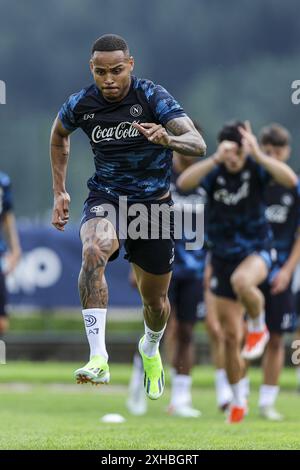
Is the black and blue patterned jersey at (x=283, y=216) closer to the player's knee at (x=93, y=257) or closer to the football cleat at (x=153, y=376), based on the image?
the football cleat at (x=153, y=376)

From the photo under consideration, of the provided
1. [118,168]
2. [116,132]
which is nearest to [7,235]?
[118,168]

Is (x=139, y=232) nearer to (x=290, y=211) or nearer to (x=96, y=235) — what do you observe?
(x=96, y=235)

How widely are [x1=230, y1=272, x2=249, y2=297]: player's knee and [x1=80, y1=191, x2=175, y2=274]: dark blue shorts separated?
7.63 feet

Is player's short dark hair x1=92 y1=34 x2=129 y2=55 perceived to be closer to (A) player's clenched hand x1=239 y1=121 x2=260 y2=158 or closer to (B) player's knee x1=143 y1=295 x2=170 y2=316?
(B) player's knee x1=143 y1=295 x2=170 y2=316

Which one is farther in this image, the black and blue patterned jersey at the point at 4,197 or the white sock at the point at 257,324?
the black and blue patterned jersey at the point at 4,197

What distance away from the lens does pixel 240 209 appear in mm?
11461

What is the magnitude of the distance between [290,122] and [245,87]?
3.85 ft

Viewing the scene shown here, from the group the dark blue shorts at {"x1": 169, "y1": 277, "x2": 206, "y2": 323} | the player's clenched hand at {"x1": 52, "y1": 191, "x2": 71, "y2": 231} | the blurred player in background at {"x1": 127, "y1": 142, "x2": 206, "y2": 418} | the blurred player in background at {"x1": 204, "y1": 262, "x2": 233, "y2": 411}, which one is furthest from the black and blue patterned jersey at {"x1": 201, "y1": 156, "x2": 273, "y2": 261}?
the player's clenched hand at {"x1": 52, "y1": 191, "x2": 71, "y2": 231}

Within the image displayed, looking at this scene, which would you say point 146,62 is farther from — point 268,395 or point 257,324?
point 257,324

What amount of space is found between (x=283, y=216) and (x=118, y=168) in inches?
185

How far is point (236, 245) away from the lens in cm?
1148

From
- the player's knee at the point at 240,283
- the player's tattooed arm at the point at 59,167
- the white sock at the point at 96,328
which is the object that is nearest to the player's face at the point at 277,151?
the player's knee at the point at 240,283

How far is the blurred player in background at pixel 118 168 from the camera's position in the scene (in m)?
7.84

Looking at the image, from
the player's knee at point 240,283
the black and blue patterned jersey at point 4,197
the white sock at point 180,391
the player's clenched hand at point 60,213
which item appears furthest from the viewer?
the black and blue patterned jersey at point 4,197
